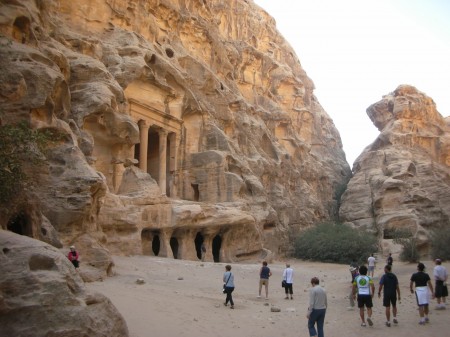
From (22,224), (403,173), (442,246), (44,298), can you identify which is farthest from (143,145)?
(403,173)

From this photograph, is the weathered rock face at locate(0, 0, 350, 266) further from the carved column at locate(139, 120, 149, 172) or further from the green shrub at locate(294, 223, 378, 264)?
the green shrub at locate(294, 223, 378, 264)

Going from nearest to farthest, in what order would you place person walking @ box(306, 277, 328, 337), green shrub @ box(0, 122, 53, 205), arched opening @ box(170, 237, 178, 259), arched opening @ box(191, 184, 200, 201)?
person walking @ box(306, 277, 328, 337)
green shrub @ box(0, 122, 53, 205)
arched opening @ box(170, 237, 178, 259)
arched opening @ box(191, 184, 200, 201)

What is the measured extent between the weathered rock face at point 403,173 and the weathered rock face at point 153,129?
5.13 meters

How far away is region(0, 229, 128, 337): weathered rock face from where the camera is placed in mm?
5703

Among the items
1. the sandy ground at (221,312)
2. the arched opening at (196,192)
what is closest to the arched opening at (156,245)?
the arched opening at (196,192)

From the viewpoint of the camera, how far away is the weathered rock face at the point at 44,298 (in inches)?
225

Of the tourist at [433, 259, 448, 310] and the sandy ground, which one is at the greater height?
the tourist at [433, 259, 448, 310]

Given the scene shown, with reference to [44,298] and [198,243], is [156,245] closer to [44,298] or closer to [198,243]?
[198,243]

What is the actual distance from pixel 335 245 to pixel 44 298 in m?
31.8

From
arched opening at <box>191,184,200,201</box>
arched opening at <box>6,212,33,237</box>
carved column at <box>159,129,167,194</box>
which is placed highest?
carved column at <box>159,129,167,194</box>

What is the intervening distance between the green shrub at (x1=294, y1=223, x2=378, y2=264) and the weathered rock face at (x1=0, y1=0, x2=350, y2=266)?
74.9 inches

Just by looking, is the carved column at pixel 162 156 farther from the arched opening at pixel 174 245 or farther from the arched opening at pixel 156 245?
the arched opening at pixel 156 245

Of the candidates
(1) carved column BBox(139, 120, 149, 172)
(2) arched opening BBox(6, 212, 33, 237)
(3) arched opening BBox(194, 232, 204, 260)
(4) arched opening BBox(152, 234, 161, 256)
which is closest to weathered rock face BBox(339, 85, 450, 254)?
(3) arched opening BBox(194, 232, 204, 260)

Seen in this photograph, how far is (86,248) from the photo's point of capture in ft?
46.6
